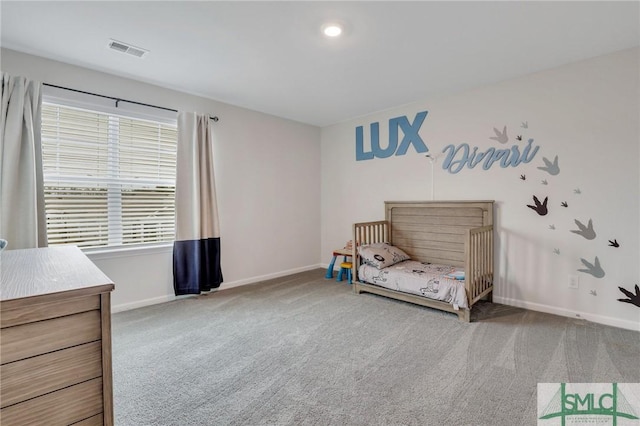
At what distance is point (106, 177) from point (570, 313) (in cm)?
452

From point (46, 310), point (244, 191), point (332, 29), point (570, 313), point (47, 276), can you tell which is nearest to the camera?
point (46, 310)

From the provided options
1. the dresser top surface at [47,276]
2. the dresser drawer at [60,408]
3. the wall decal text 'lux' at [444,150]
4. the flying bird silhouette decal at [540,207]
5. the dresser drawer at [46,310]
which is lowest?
the dresser drawer at [60,408]

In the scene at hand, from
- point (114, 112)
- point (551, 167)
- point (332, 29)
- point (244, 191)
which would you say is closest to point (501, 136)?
point (551, 167)

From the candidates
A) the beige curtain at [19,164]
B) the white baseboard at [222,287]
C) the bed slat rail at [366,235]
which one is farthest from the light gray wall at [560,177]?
the beige curtain at [19,164]

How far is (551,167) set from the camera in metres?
2.83

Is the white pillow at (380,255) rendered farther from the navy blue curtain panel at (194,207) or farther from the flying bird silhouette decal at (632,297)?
the flying bird silhouette decal at (632,297)

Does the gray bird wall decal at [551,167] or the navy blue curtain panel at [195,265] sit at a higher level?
the gray bird wall decal at [551,167]

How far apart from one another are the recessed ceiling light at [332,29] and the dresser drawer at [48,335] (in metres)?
2.12

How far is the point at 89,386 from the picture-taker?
0.91 metres

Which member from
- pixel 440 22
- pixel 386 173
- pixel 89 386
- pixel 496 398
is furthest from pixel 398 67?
pixel 89 386

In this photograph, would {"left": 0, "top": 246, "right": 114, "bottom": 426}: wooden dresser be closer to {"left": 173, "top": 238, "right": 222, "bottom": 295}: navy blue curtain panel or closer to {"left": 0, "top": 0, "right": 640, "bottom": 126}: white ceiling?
{"left": 0, "top": 0, "right": 640, "bottom": 126}: white ceiling

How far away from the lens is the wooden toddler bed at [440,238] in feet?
9.12

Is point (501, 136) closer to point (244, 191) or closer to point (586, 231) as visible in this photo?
point (586, 231)

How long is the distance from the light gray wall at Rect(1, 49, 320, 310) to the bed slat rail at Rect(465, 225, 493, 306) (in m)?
2.52
